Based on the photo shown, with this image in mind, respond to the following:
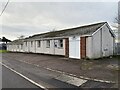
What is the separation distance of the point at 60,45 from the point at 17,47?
28.8 m

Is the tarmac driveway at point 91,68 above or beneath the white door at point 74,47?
beneath

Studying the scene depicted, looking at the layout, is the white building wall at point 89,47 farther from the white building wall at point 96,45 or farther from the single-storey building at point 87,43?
the white building wall at point 96,45

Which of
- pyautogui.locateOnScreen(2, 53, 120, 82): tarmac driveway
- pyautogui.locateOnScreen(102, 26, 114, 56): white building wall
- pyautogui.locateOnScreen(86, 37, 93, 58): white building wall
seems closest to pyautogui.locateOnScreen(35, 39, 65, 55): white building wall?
pyautogui.locateOnScreen(86, 37, 93, 58): white building wall

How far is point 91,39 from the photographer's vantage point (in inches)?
766

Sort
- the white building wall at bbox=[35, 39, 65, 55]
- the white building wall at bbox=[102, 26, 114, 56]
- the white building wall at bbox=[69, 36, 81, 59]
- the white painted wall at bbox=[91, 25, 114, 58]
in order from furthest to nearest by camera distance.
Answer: the white building wall at bbox=[35, 39, 65, 55] < the white building wall at bbox=[102, 26, 114, 56] < the white building wall at bbox=[69, 36, 81, 59] < the white painted wall at bbox=[91, 25, 114, 58]

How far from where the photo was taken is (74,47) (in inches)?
863

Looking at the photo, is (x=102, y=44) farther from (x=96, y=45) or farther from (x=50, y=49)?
(x=50, y=49)

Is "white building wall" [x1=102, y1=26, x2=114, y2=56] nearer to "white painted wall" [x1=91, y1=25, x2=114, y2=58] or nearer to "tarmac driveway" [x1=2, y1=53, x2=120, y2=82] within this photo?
"white painted wall" [x1=91, y1=25, x2=114, y2=58]

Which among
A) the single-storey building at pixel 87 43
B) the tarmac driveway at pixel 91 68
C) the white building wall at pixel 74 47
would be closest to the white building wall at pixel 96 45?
the single-storey building at pixel 87 43

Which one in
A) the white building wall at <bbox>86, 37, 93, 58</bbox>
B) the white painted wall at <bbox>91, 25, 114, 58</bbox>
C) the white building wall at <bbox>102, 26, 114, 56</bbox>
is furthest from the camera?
the white building wall at <bbox>102, 26, 114, 56</bbox>

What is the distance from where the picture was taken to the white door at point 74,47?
69.3 ft

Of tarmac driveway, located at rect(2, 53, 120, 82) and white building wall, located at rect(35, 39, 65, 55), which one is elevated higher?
white building wall, located at rect(35, 39, 65, 55)

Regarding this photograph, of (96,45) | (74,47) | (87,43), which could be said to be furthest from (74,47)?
(96,45)

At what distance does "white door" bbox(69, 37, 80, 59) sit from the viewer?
2114 centimetres
